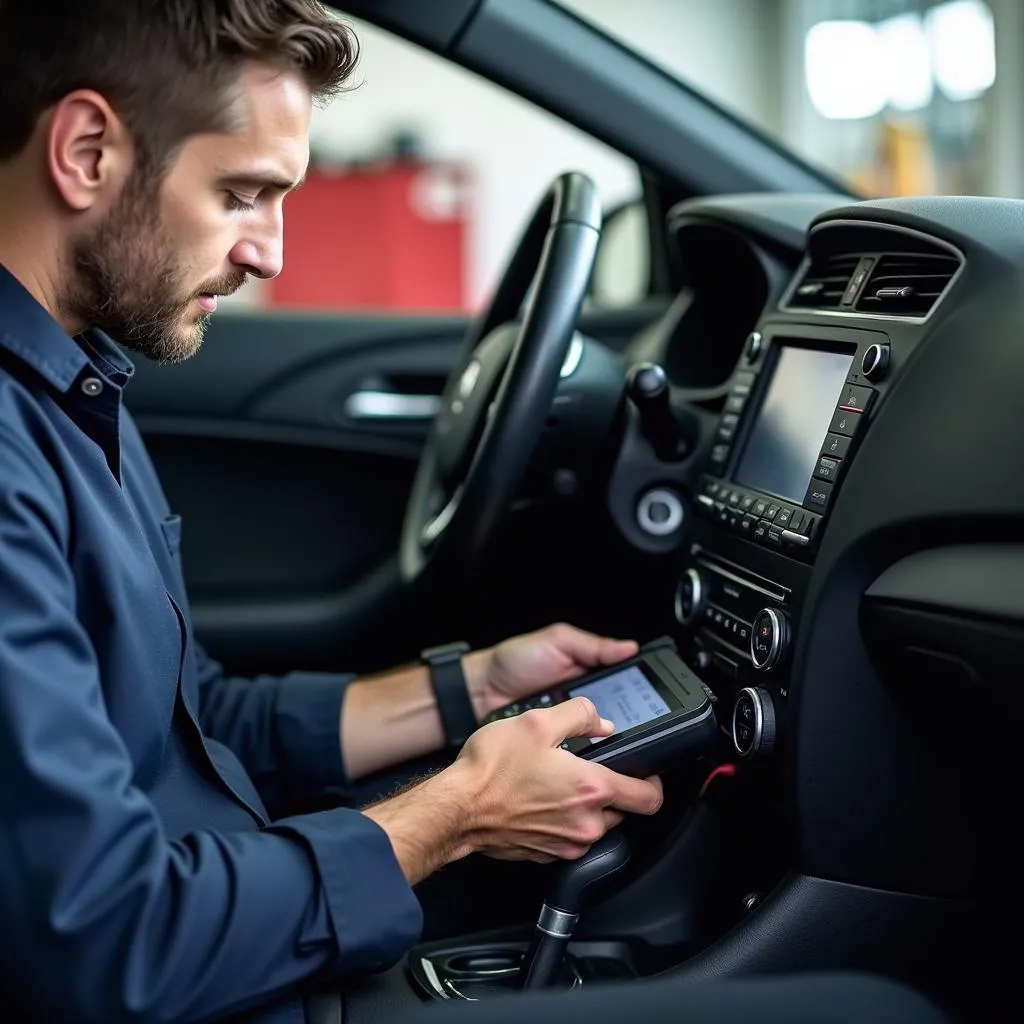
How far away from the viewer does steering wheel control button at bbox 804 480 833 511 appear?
36.5 inches

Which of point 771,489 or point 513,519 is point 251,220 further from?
point 513,519

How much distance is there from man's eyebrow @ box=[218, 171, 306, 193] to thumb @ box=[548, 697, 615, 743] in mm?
393

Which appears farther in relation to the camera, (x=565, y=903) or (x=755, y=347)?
(x=755, y=347)

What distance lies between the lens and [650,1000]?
0.55 metres

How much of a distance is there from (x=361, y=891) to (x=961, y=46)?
209 inches

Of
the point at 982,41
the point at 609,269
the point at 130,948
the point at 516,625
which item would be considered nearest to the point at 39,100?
the point at 130,948

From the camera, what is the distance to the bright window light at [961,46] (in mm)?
5020

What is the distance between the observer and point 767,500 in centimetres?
103

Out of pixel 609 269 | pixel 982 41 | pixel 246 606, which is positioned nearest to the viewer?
pixel 246 606

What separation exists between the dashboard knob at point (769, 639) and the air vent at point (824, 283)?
0.27 metres

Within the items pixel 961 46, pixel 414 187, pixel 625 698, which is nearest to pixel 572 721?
pixel 625 698

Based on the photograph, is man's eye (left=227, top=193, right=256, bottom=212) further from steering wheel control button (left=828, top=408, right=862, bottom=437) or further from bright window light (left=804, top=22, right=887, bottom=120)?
bright window light (left=804, top=22, right=887, bottom=120)

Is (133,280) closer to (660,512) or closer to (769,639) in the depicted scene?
(769,639)

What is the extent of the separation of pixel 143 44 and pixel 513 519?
28.0 inches
